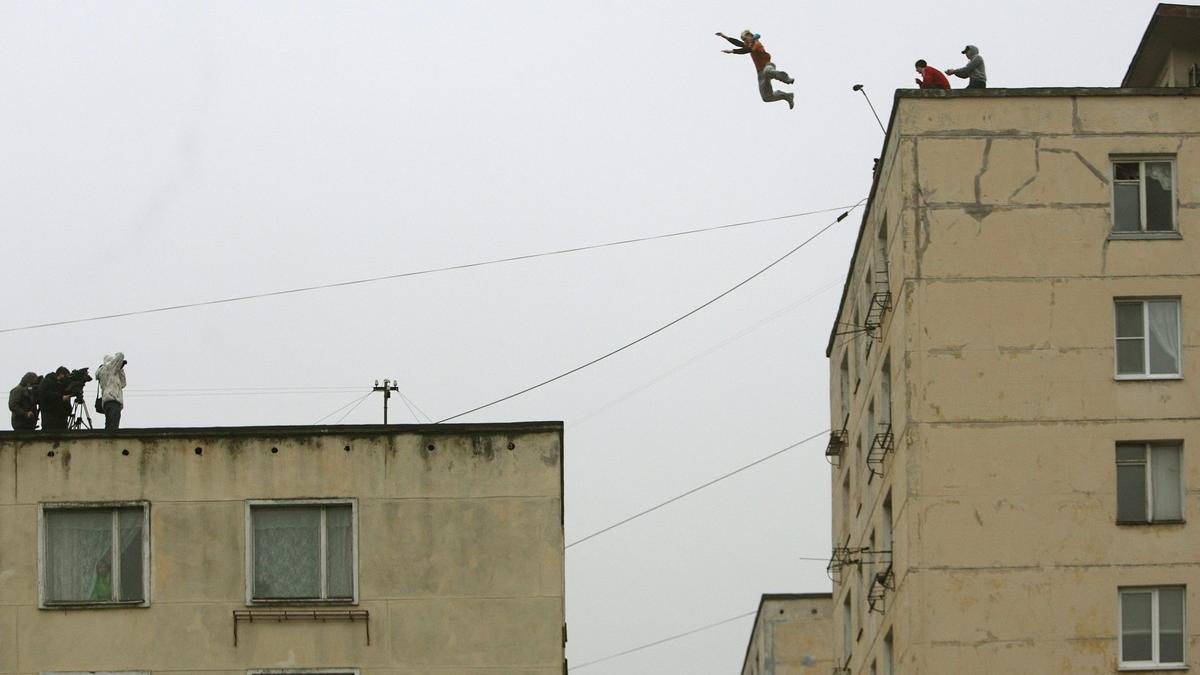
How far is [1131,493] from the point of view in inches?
2968

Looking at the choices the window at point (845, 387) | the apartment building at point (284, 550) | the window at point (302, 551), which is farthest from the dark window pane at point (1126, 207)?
the window at point (302, 551)

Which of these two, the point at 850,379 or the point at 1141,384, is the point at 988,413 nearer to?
the point at 1141,384

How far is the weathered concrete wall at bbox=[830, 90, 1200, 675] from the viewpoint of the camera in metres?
74.5

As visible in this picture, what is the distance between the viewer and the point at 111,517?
57.8 metres

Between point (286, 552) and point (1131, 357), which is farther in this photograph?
point (1131, 357)

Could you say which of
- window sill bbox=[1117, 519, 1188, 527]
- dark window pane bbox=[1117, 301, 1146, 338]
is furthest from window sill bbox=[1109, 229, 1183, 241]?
window sill bbox=[1117, 519, 1188, 527]

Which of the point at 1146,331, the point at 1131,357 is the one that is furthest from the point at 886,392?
the point at 1146,331

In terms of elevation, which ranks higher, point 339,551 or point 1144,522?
point 1144,522

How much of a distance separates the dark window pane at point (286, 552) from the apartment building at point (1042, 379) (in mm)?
21866

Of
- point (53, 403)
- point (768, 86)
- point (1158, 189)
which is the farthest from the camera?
point (1158, 189)

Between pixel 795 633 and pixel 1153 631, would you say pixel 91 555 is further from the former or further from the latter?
pixel 795 633

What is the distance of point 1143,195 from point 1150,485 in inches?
304

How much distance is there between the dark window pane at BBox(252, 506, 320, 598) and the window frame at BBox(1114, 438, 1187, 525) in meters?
25.3

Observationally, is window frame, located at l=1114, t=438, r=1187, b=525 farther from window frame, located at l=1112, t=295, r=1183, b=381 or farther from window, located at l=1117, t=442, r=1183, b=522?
window frame, located at l=1112, t=295, r=1183, b=381
